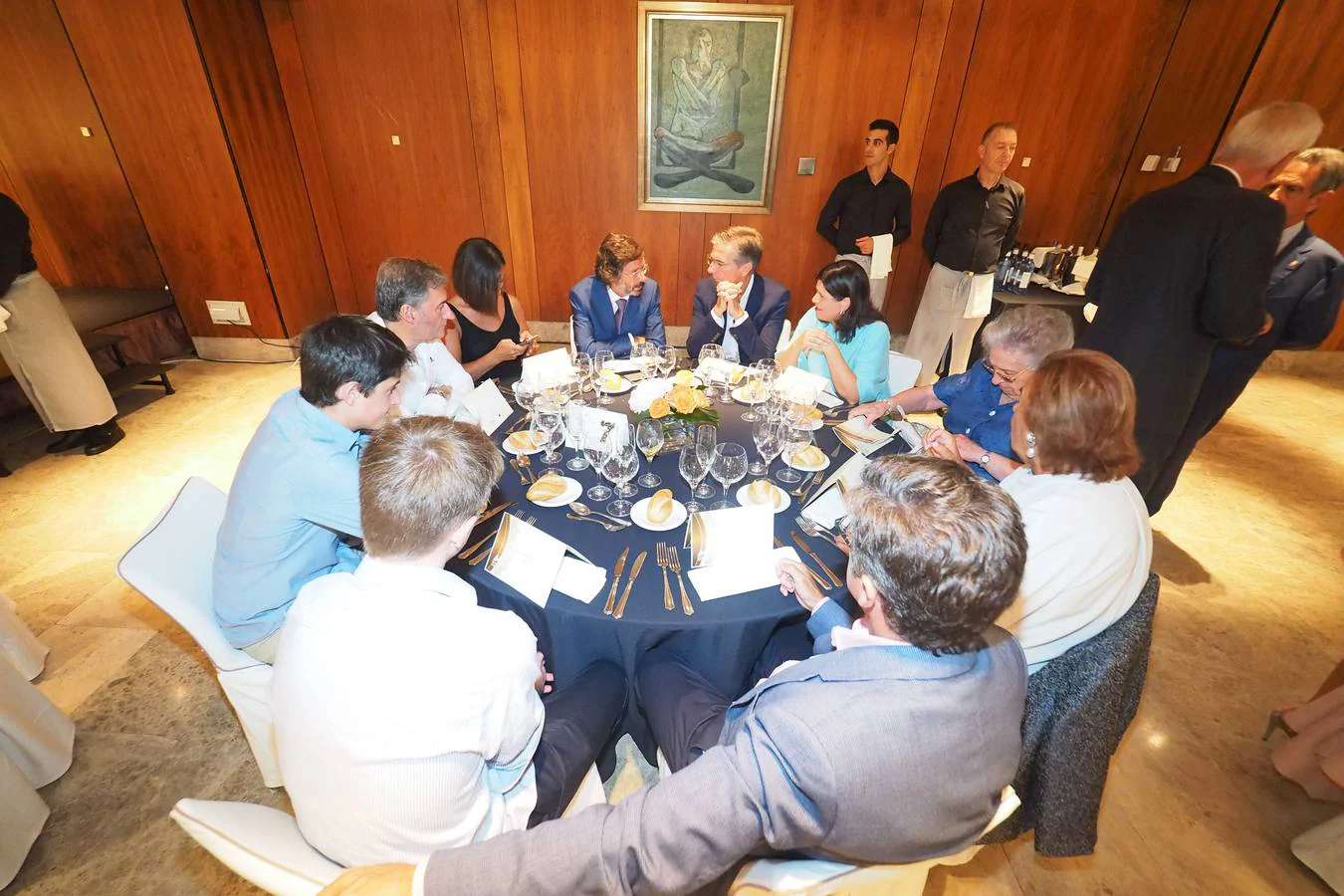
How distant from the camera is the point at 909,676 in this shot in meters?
1.03

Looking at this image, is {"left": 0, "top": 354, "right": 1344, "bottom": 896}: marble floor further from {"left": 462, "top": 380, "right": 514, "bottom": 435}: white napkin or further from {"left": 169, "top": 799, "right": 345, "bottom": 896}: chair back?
{"left": 462, "top": 380, "right": 514, "bottom": 435}: white napkin

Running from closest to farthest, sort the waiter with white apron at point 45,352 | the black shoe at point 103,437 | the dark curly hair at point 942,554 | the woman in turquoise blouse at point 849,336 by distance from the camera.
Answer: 1. the dark curly hair at point 942,554
2. the woman in turquoise blouse at point 849,336
3. the waiter with white apron at point 45,352
4. the black shoe at point 103,437

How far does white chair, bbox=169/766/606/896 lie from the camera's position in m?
0.93

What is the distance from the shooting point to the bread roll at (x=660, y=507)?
1.89 metres

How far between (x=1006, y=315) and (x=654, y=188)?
427 centimetres

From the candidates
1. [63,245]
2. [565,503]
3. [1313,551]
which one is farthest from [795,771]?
[63,245]

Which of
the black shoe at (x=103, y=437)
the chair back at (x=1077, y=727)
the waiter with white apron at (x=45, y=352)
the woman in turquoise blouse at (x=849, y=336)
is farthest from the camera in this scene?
the black shoe at (x=103, y=437)

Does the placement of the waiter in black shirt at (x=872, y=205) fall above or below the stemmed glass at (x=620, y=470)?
above

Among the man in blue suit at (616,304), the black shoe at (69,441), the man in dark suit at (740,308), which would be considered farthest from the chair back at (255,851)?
the black shoe at (69,441)

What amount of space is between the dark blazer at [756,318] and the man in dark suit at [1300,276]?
2.42 meters

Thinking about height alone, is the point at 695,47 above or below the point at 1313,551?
above

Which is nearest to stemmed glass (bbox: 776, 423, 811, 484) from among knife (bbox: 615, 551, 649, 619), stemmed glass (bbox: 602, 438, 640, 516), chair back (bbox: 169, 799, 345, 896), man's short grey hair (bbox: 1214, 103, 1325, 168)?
stemmed glass (bbox: 602, 438, 640, 516)

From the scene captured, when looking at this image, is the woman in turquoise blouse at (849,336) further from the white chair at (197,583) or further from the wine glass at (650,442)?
the white chair at (197,583)

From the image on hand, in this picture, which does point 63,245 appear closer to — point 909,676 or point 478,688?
point 478,688
